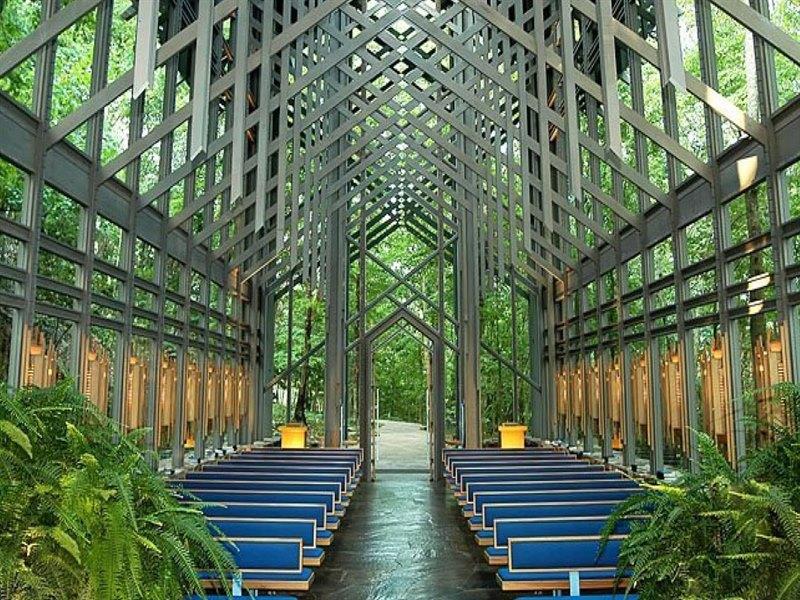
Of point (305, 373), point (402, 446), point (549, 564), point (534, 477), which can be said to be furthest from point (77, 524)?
point (402, 446)

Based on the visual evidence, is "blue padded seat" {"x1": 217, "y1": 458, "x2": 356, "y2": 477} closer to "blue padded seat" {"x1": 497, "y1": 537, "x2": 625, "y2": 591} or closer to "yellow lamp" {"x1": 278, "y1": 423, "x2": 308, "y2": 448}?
"yellow lamp" {"x1": 278, "y1": 423, "x2": 308, "y2": 448}

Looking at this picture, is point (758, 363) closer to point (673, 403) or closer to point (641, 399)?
point (673, 403)

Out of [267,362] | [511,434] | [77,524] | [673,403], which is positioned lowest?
[511,434]

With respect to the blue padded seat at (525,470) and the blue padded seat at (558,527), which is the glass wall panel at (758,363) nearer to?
the blue padded seat at (558,527)

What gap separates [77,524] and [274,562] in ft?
10.1

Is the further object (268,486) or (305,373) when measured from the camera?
(305,373)

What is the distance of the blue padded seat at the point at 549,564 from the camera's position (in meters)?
5.11

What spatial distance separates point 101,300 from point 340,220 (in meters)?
7.24

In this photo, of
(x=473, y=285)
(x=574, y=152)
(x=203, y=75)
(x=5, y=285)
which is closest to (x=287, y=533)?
(x=5, y=285)

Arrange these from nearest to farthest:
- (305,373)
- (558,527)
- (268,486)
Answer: (558,527)
(268,486)
(305,373)

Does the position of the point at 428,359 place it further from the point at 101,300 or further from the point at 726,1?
the point at 726,1

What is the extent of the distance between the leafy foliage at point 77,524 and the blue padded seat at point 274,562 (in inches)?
96.2

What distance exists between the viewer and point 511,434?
44.0 ft

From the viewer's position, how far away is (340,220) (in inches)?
571
